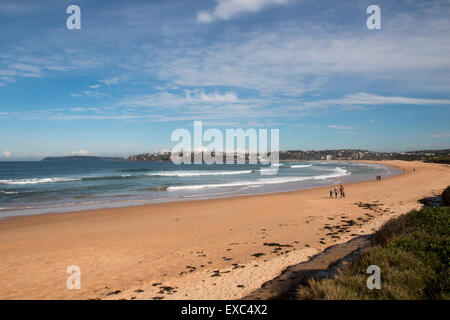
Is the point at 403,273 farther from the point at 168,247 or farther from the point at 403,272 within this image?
the point at 168,247

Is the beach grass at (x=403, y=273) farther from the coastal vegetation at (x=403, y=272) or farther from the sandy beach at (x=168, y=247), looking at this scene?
the sandy beach at (x=168, y=247)

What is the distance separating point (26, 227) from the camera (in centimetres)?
1424

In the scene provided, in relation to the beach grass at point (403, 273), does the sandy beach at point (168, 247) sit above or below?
below

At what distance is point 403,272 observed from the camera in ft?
17.0

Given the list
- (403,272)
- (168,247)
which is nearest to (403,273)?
(403,272)

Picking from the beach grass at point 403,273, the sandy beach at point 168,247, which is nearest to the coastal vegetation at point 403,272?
the beach grass at point 403,273

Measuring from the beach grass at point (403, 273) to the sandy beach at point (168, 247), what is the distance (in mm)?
2145

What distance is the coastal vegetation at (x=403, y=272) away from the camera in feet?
15.2

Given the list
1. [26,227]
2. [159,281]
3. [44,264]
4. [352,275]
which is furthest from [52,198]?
[352,275]

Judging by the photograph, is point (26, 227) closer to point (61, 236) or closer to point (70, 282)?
point (61, 236)

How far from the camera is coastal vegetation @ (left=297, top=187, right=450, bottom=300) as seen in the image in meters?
4.64

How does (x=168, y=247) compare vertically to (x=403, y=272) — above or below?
below

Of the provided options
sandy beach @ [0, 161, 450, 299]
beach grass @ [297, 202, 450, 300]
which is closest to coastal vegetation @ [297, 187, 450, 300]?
beach grass @ [297, 202, 450, 300]

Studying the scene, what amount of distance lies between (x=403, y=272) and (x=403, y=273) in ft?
0.17
